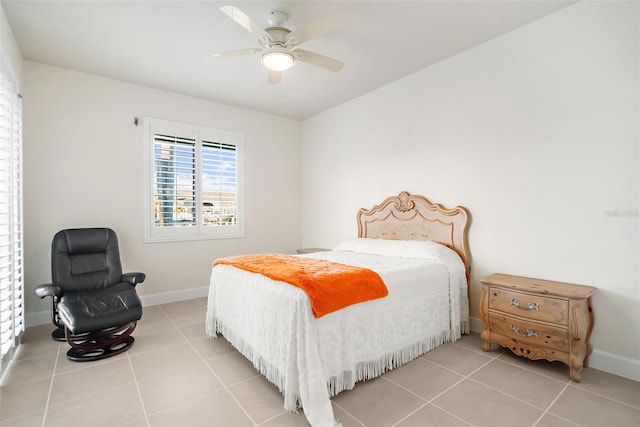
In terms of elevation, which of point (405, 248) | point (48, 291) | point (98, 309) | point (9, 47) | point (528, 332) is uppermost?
point (9, 47)

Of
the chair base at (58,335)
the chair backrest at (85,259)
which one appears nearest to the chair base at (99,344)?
the chair base at (58,335)

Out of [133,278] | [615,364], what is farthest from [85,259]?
[615,364]

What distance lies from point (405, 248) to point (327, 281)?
4.92 ft

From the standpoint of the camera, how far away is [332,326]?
1992 mm

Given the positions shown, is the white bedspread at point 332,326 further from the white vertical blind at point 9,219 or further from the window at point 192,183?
the window at point 192,183

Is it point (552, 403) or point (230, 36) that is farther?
point (230, 36)

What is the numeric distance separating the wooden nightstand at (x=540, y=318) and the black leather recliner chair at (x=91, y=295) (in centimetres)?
308

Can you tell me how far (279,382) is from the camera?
6.64ft

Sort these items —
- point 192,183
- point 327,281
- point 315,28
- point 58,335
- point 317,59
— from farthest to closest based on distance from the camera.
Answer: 1. point 192,183
2. point 58,335
3. point 317,59
4. point 315,28
5. point 327,281

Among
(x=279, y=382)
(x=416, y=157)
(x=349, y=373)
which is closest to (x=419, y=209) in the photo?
(x=416, y=157)

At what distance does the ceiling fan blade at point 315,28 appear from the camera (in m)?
2.12

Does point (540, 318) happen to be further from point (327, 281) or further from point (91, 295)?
point (91, 295)

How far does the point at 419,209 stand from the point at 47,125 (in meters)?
4.31

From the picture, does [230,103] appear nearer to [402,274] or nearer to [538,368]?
[402,274]
